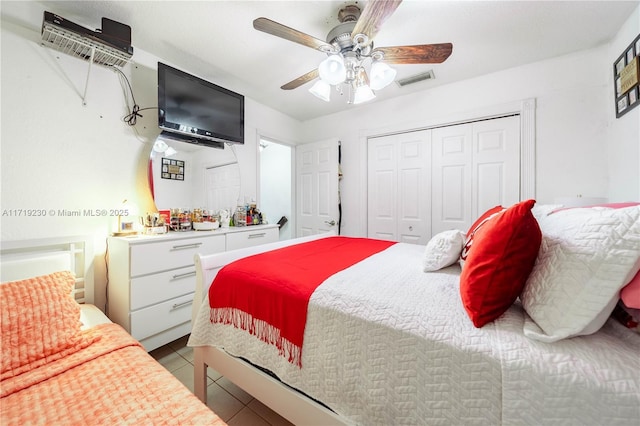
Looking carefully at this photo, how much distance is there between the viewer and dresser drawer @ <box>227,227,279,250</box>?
2.35m

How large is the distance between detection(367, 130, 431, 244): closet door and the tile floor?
2.28 metres

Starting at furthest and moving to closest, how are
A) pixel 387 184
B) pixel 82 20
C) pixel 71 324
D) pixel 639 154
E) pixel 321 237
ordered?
pixel 387 184
pixel 321 237
pixel 82 20
pixel 639 154
pixel 71 324

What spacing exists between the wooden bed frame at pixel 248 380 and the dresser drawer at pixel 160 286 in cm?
63

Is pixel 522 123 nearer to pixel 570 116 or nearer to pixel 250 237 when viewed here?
pixel 570 116

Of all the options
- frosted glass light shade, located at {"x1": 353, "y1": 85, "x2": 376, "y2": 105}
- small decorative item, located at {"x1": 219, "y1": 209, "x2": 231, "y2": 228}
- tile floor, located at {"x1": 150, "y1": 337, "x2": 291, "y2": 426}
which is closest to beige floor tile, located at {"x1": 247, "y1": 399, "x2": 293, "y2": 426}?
tile floor, located at {"x1": 150, "y1": 337, "x2": 291, "y2": 426}

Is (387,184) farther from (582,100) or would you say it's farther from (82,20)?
(82,20)

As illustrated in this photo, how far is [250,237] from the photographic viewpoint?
2.55 metres

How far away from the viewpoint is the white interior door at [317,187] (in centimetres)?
342

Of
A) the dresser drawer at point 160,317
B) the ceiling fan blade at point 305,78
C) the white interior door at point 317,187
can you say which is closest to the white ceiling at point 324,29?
the ceiling fan blade at point 305,78

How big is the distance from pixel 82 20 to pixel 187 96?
0.77 m

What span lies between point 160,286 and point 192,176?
1146 millimetres

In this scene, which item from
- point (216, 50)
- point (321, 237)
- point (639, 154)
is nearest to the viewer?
point (639, 154)

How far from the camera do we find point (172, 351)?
6.40 ft

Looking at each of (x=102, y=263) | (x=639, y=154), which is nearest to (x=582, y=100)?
(x=639, y=154)
